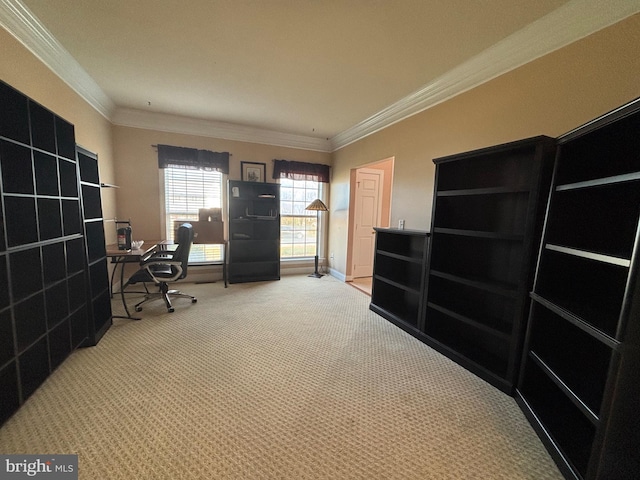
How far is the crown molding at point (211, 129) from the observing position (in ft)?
12.6

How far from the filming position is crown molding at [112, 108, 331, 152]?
385 cm

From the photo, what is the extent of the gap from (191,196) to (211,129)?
3.87 feet

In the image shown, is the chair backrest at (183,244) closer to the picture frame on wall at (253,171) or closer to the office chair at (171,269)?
the office chair at (171,269)

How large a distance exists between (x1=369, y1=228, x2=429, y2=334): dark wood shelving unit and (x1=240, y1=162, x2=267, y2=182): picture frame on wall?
8.36 ft

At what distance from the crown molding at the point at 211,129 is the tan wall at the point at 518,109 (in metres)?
1.56

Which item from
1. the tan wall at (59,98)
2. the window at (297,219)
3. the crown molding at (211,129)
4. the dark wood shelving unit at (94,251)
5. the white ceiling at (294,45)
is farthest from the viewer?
the window at (297,219)

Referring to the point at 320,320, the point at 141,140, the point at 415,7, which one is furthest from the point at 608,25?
the point at 141,140

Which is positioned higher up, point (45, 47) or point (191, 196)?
point (45, 47)

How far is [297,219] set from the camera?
5.16 meters

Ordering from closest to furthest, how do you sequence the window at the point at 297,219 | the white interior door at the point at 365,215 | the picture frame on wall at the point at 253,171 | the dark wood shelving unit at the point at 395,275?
the dark wood shelving unit at the point at 395,275 → the picture frame on wall at the point at 253,171 → the white interior door at the point at 365,215 → the window at the point at 297,219

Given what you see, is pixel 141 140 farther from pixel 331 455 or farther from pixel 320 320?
pixel 331 455

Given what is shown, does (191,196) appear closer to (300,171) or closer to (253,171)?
(253,171)

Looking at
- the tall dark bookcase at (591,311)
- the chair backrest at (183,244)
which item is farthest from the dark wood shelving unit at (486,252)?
the chair backrest at (183,244)

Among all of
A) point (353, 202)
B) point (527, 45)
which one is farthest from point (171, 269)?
point (527, 45)
